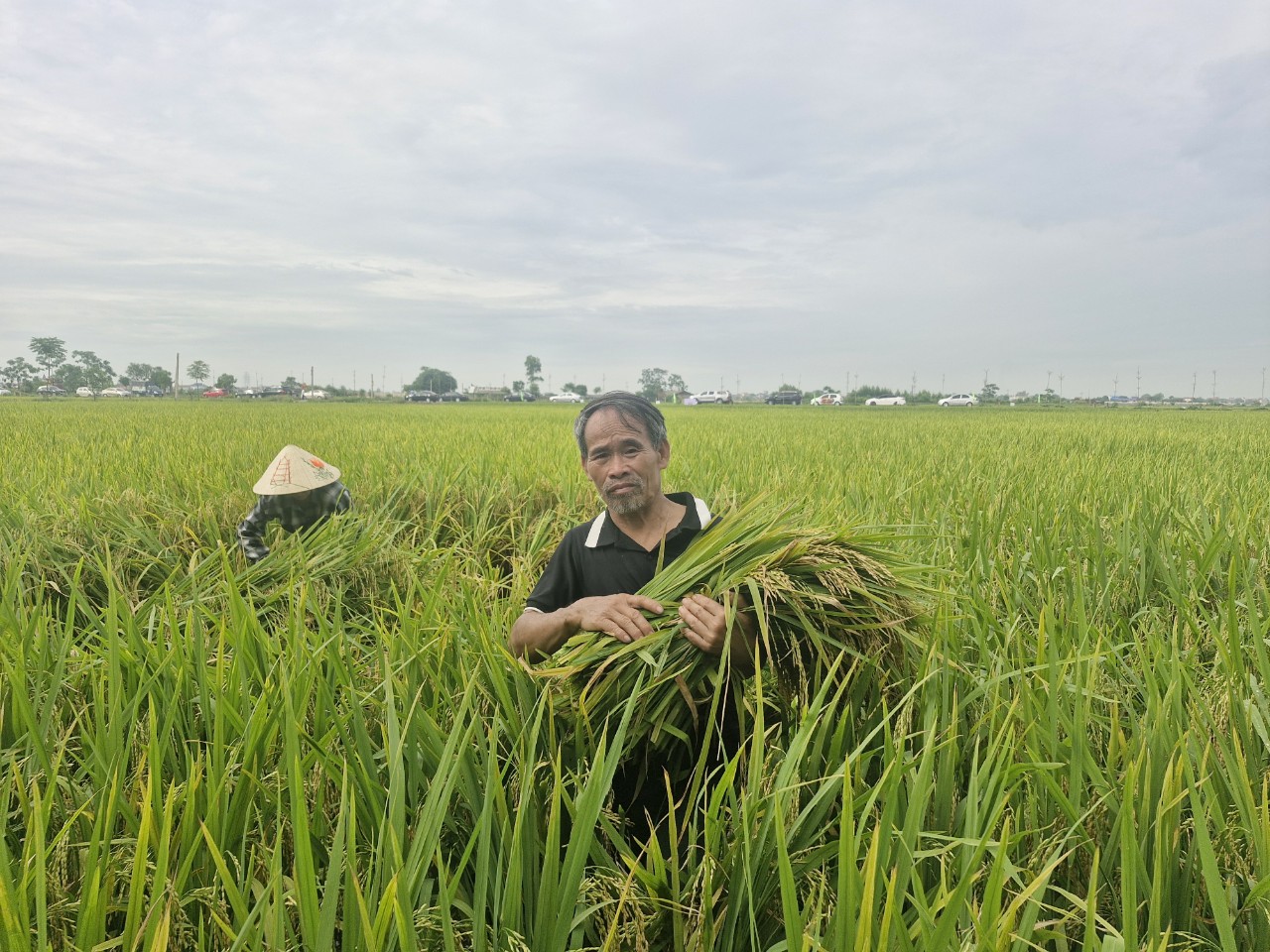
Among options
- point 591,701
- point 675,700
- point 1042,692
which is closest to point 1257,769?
point 1042,692

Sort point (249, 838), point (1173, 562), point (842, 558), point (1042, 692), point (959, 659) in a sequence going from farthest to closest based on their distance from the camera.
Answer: point (1173, 562) < point (959, 659) < point (1042, 692) < point (842, 558) < point (249, 838)

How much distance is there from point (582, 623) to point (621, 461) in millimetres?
462

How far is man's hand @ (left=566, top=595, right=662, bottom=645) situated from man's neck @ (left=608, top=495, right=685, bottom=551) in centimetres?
37

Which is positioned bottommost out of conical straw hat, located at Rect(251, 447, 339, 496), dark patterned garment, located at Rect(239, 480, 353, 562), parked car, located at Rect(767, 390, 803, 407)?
dark patterned garment, located at Rect(239, 480, 353, 562)

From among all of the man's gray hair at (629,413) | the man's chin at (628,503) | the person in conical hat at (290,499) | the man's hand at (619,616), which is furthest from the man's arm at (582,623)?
the person in conical hat at (290,499)

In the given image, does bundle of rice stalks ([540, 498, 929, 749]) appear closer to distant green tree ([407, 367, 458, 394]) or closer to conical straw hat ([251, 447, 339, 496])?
conical straw hat ([251, 447, 339, 496])

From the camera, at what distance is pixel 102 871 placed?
1.03 meters

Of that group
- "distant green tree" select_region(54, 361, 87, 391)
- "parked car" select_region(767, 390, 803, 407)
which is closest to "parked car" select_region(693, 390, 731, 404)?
"parked car" select_region(767, 390, 803, 407)

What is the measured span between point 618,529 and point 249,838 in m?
1.00

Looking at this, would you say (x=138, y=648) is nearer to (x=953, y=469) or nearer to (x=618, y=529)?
(x=618, y=529)

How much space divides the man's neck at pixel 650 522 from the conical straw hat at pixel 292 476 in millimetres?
1784

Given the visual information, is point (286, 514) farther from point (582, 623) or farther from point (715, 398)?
point (715, 398)

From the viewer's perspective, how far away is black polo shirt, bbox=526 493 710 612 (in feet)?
6.00

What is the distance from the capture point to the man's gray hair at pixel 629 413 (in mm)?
1824
